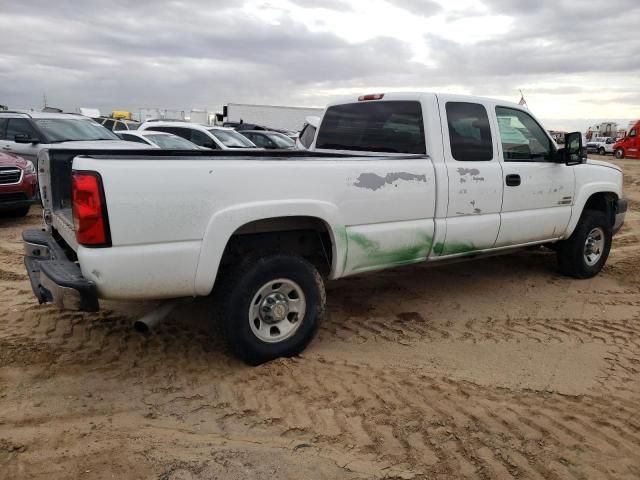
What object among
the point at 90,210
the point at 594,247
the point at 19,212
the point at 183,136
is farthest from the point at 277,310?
the point at 183,136

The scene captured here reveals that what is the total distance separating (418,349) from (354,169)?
1.46m

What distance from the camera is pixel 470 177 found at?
4.49 metres

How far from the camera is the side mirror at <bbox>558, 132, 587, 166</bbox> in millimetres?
5273

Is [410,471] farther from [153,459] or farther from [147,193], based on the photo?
[147,193]

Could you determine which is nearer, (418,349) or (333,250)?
(333,250)

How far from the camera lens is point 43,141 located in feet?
31.7

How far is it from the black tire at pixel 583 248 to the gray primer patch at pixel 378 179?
2732 millimetres

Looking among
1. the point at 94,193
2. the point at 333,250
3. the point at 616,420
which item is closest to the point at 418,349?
the point at 333,250

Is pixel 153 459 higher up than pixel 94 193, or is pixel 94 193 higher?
pixel 94 193

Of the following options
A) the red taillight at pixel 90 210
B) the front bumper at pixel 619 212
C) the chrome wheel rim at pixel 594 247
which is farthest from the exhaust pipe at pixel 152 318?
the front bumper at pixel 619 212

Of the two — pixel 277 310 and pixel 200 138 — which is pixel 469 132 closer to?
pixel 277 310

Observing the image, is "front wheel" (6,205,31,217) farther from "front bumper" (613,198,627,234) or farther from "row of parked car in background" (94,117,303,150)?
"front bumper" (613,198,627,234)

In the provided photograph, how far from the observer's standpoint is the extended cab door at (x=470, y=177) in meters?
4.41

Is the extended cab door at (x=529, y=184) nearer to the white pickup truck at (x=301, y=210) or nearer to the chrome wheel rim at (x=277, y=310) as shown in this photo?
the white pickup truck at (x=301, y=210)
